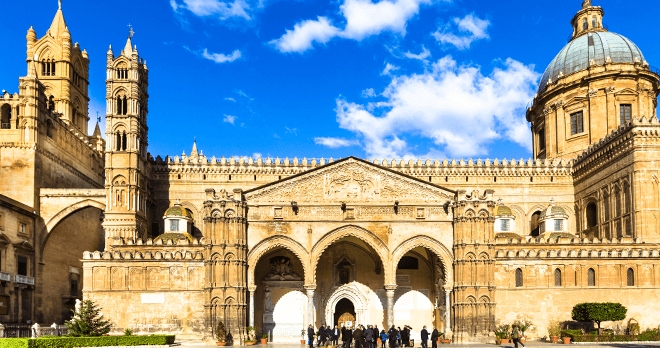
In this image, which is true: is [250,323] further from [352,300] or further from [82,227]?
[82,227]

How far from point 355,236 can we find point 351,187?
3.00 m

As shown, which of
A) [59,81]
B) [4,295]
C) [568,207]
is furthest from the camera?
[59,81]

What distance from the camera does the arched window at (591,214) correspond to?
47750 millimetres

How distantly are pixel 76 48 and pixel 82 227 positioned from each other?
22399mm

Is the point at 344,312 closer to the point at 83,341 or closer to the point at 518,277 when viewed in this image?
the point at 518,277

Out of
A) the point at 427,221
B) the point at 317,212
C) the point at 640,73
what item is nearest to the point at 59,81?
the point at 317,212

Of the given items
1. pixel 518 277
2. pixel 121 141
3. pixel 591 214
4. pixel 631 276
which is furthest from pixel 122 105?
pixel 591 214

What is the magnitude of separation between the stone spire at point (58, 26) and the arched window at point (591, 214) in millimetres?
52811

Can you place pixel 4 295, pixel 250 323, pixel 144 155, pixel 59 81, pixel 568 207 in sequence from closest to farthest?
1. pixel 250 323
2. pixel 4 295
3. pixel 144 155
4. pixel 568 207
5. pixel 59 81

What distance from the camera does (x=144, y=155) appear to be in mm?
46781

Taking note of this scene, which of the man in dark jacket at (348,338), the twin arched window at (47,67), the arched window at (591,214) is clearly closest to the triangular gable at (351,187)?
the man in dark jacket at (348,338)

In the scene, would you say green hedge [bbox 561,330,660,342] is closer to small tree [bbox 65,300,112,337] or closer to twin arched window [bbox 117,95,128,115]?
small tree [bbox 65,300,112,337]

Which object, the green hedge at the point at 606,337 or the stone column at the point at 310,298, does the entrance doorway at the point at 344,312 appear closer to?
the stone column at the point at 310,298

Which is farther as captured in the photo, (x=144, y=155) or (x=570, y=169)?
(x=570, y=169)
